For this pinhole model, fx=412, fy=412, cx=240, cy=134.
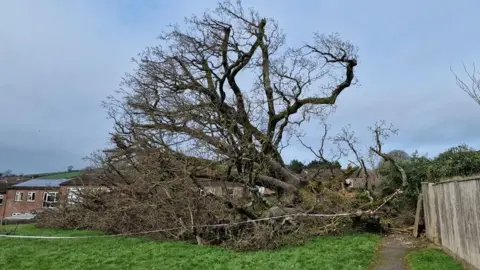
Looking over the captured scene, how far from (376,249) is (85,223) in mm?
12862

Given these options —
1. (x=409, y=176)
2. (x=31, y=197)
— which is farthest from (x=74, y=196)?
(x=31, y=197)

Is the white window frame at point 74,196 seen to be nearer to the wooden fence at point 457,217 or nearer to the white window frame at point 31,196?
the wooden fence at point 457,217

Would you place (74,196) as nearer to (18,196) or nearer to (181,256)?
(181,256)

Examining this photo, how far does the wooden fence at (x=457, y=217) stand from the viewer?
6574 mm

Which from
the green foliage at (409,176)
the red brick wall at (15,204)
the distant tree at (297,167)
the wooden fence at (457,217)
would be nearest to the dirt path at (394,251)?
the wooden fence at (457,217)

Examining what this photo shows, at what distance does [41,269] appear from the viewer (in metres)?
9.41

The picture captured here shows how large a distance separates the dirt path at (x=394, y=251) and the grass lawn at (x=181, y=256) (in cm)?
22

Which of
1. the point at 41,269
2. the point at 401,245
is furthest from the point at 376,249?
the point at 41,269

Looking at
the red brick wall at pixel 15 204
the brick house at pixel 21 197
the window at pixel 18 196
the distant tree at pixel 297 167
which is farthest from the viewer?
the window at pixel 18 196

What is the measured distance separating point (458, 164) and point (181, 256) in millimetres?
7698

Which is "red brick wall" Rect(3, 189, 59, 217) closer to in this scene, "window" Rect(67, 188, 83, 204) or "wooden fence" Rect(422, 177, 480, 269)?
"window" Rect(67, 188, 83, 204)

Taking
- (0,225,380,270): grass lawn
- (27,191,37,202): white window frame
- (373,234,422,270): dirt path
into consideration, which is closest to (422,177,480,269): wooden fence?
(373,234,422,270): dirt path

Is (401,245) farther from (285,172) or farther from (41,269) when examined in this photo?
(41,269)

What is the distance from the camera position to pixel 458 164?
11047 mm
